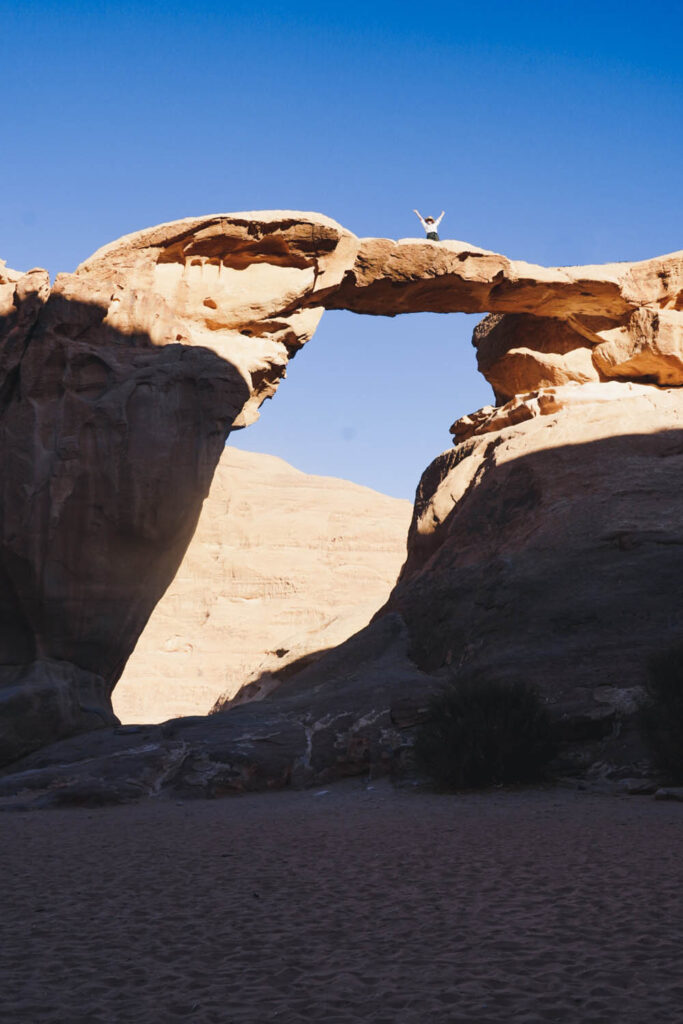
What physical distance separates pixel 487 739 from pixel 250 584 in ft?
105

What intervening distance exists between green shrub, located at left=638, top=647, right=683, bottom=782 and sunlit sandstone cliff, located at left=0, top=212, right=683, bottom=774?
196 centimetres

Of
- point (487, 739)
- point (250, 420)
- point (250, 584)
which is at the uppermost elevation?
point (250, 420)

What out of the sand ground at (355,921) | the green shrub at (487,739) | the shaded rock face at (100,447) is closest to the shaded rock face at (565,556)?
the green shrub at (487,739)

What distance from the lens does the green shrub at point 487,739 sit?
895 centimetres

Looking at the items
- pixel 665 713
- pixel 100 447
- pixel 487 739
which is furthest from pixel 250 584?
pixel 665 713

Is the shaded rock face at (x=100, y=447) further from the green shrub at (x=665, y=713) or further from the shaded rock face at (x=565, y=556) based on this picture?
the green shrub at (x=665, y=713)

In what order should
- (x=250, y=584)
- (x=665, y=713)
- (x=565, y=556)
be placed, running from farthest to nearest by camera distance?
(x=250, y=584)
(x=565, y=556)
(x=665, y=713)

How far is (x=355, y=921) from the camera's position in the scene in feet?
13.1

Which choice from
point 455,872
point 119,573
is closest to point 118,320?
point 119,573

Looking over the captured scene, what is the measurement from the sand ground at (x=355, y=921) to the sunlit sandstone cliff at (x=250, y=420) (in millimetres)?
5582

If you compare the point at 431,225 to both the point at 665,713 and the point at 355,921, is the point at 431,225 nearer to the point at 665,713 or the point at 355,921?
the point at 665,713

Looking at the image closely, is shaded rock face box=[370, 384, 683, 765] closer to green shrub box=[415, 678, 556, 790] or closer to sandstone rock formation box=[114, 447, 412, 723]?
green shrub box=[415, 678, 556, 790]

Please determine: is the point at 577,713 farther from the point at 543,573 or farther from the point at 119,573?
the point at 119,573

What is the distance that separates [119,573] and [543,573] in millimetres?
7071
